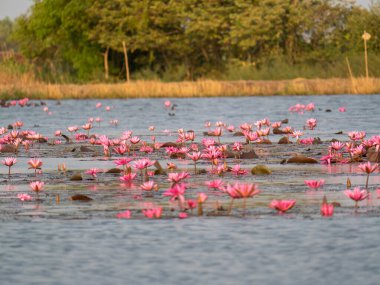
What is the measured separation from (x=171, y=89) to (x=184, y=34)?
26.6 m

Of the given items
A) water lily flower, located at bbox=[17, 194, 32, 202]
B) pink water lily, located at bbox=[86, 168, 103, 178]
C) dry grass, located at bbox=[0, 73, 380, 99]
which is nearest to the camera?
water lily flower, located at bbox=[17, 194, 32, 202]

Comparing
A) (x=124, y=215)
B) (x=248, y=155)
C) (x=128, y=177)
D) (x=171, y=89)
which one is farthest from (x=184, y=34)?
(x=124, y=215)

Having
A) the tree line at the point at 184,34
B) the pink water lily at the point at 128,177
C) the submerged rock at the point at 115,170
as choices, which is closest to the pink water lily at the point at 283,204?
the pink water lily at the point at 128,177

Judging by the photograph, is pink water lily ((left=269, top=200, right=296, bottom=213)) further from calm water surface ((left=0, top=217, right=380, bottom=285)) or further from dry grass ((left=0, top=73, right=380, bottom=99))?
dry grass ((left=0, top=73, right=380, bottom=99))

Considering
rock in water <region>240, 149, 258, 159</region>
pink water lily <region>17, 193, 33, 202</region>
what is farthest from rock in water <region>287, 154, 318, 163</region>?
pink water lily <region>17, 193, 33, 202</region>

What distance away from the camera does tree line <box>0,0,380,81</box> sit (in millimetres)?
65750

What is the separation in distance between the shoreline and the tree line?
53.2ft

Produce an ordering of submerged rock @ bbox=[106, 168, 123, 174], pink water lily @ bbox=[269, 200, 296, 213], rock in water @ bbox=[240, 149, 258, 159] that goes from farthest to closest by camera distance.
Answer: rock in water @ bbox=[240, 149, 258, 159] < submerged rock @ bbox=[106, 168, 123, 174] < pink water lily @ bbox=[269, 200, 296, 213]

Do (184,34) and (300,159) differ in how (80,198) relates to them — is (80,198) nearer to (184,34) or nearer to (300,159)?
(300,159)

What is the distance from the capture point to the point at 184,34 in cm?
6981

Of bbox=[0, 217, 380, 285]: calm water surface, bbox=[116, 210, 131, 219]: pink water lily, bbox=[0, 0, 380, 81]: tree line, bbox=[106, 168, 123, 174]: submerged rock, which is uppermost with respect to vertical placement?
bbox=[0, 0, 380, 81]: tree line

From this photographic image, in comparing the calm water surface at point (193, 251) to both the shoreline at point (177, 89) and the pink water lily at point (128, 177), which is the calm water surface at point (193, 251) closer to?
the pink water lily at point (128, 177)

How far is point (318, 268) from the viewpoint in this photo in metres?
5.85

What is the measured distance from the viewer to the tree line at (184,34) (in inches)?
2589
